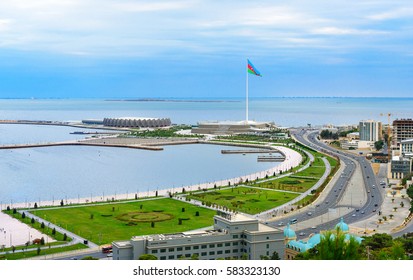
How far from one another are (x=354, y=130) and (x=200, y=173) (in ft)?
94.6

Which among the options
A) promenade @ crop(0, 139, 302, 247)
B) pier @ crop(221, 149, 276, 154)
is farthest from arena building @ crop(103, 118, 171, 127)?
promenade @ crop(0, 139, 302, 247)

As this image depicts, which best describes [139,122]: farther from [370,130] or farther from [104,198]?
[104,198]

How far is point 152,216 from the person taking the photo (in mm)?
19609

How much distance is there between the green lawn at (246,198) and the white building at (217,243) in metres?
7.45

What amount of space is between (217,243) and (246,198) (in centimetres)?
1043

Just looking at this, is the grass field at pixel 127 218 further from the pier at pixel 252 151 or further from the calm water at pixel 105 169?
the pier at pixel 252 151

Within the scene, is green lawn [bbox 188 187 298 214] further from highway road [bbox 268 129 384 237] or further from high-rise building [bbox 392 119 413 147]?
high-rise building [bbox 392 119 413 147]

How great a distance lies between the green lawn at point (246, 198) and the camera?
21328 mm

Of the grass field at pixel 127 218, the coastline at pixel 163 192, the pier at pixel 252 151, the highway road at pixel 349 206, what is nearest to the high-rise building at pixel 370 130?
the highway road at pixel 349 206

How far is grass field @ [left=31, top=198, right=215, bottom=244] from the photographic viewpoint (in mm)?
17344

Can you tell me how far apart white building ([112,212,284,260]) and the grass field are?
4.18 meters

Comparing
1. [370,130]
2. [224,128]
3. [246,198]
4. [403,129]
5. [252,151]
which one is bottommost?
[246,198]

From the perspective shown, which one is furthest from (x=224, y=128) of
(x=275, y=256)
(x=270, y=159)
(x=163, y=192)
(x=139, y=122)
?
(x=275, y=256)

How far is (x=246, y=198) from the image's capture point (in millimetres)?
23031
